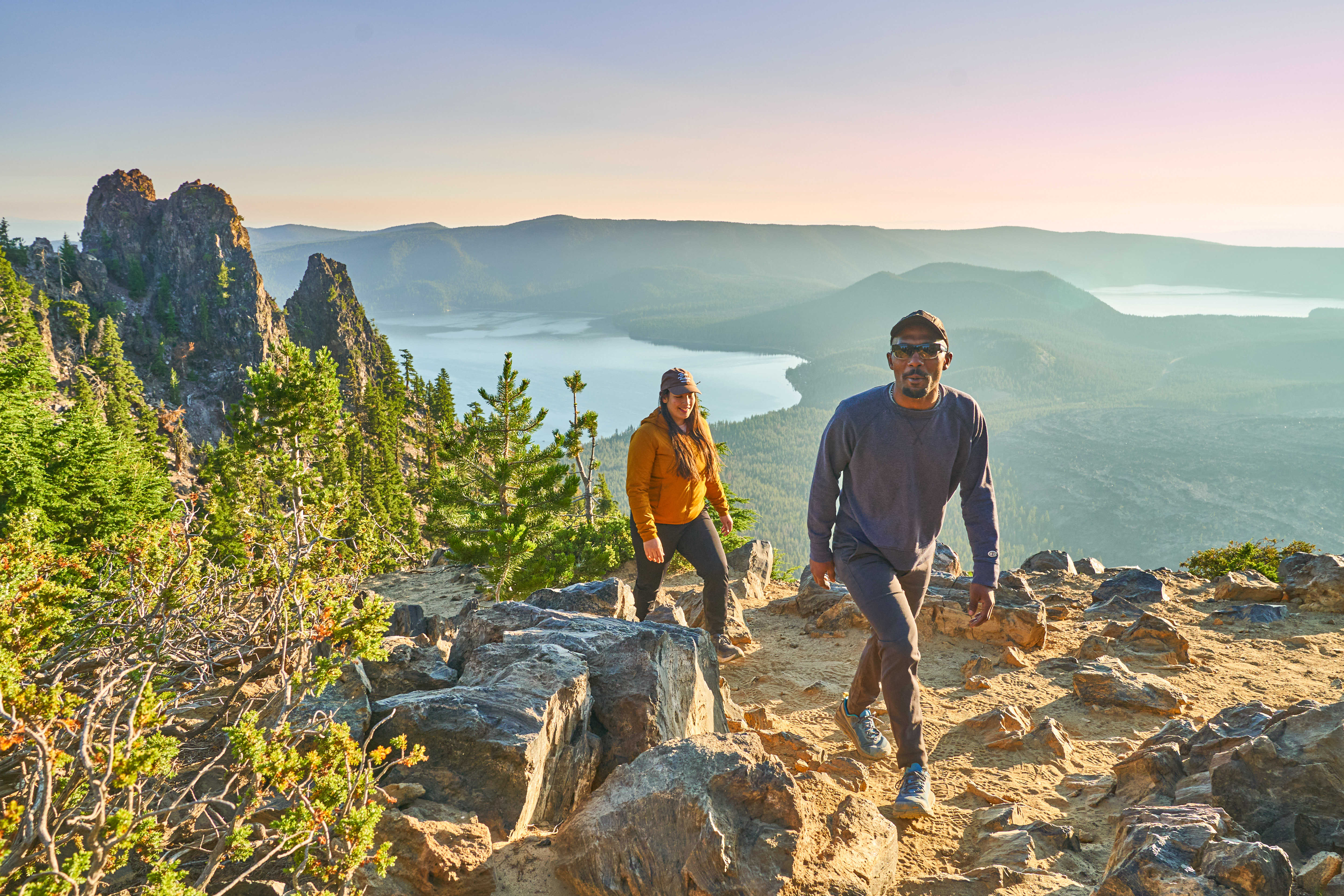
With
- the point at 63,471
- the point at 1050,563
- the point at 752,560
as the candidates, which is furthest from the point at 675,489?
the point at 63,471

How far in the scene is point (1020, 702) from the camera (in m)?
6.67

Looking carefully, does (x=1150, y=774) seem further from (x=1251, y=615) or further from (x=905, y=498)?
(x=1251, y=615)

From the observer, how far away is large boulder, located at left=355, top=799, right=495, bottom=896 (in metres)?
3.32

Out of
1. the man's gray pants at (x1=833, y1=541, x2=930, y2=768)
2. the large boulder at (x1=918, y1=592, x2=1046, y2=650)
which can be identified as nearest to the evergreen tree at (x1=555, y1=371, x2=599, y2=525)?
the large boulder at (x1=918, y1=592, x2=1046, y2=650)

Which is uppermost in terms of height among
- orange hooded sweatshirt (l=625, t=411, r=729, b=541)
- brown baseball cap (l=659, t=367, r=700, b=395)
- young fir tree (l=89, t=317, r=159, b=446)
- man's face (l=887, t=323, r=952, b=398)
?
man's face (l=887, t=323, r=952, b=398)

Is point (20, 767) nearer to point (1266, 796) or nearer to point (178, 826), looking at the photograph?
point (178, 826)

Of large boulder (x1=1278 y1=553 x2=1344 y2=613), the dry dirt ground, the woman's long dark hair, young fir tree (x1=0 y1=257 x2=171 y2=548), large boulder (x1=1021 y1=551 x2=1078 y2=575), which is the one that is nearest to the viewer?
the dry dirt ground

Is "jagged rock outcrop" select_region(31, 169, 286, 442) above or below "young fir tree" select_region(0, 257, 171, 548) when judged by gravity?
above

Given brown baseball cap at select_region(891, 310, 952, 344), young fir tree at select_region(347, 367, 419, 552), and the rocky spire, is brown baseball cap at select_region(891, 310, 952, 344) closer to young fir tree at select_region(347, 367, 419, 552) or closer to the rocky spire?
young fir tree at select_region(347, 367, 419, 552)

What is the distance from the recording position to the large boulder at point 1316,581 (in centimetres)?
880

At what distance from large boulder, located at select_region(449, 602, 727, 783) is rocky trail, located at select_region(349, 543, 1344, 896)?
19mm

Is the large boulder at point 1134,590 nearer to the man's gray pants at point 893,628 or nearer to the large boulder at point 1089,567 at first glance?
the large boulder at point 1089,567

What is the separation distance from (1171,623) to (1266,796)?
5.13 meters

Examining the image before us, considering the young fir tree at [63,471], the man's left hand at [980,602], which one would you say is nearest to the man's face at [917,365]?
the man's left hand at [980,602]
